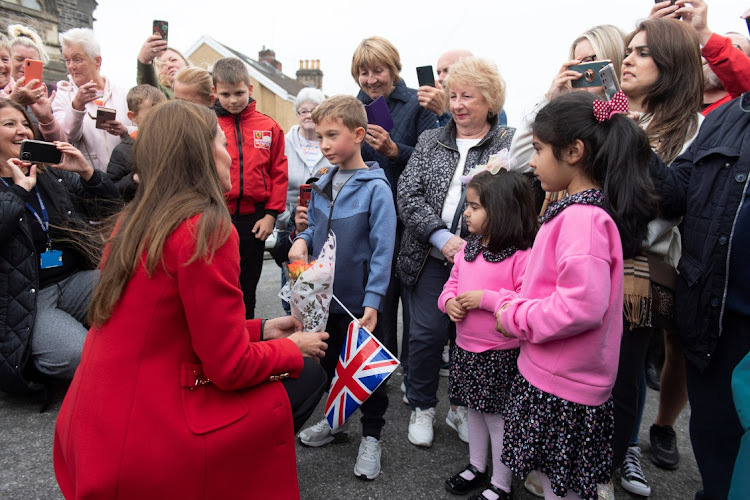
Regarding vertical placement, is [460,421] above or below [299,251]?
below

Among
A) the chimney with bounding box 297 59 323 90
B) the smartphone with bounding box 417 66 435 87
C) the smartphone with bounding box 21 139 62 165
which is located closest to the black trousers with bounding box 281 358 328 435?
the smartphone with bounding box 417 66 435 87

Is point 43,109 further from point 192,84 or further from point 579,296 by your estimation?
point 579,296

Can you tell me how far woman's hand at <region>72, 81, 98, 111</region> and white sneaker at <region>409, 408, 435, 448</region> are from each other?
11.7 ft

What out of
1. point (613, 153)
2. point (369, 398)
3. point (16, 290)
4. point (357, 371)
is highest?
point (613, 153)

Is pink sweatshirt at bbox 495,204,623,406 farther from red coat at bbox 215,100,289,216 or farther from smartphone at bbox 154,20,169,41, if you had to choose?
smartphone at bbox 154,20,169,41

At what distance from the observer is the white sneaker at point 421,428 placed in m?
2.82

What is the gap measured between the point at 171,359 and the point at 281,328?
0.69 m

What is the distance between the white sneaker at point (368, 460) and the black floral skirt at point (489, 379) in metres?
0.56

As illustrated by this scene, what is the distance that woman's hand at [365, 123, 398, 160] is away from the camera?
315 cm

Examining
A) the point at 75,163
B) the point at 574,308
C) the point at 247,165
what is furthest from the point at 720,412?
the point at 75,163

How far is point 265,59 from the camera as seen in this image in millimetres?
24891

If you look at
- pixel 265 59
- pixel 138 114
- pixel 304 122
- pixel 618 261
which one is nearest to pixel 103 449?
pixel 618 261

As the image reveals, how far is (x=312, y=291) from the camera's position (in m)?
2.12

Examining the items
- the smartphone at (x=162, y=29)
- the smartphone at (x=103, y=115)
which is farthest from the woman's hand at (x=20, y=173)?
the smartphone at (x=162, y=29)
